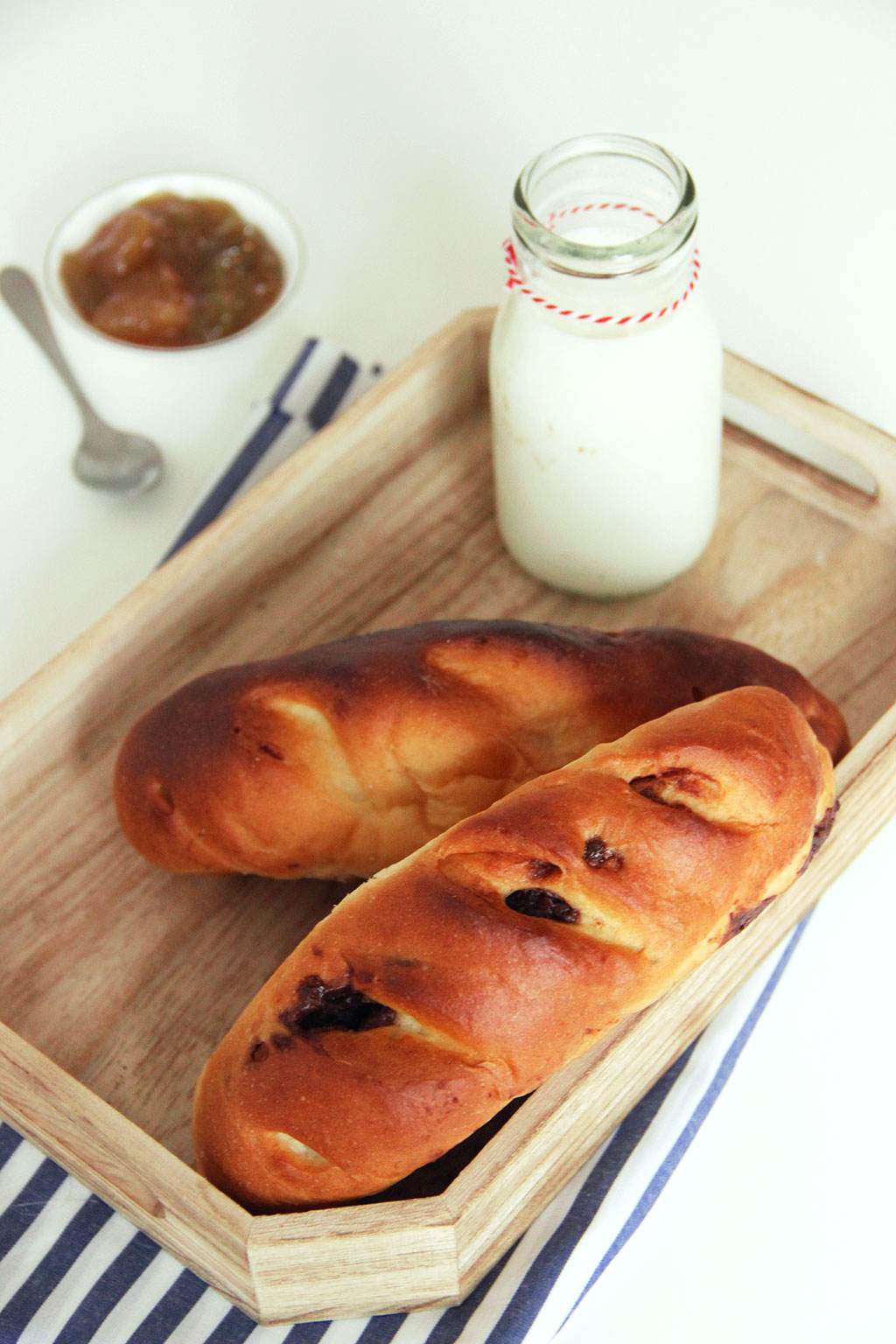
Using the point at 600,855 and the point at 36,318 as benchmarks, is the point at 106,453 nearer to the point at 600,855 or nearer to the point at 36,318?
the point at 36,318

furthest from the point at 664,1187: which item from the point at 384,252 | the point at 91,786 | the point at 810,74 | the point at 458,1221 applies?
the point at 810,74

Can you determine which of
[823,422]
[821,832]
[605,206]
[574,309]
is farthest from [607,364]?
[821,832]

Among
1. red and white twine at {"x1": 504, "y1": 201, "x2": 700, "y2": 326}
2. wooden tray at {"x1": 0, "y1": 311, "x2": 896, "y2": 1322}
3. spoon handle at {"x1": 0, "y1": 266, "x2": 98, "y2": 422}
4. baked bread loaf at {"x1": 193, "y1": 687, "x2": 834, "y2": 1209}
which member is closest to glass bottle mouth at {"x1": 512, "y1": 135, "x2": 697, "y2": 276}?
red and white twine at {"x1": 504, "y1": 201, "x2": 700, "y2": 326}

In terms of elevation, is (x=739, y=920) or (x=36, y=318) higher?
(x=36, y=318)

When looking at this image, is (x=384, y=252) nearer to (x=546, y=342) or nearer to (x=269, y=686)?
(x=546, y=342)

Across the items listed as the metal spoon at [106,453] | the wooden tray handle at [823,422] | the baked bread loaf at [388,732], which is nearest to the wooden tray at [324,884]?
the wooden tray handle at [823,422]

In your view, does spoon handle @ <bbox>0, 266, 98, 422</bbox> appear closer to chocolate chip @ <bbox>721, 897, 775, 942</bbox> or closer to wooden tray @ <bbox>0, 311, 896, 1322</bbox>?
wooden tray @ <bbox>0, 311, 896, 1322</bbox>
